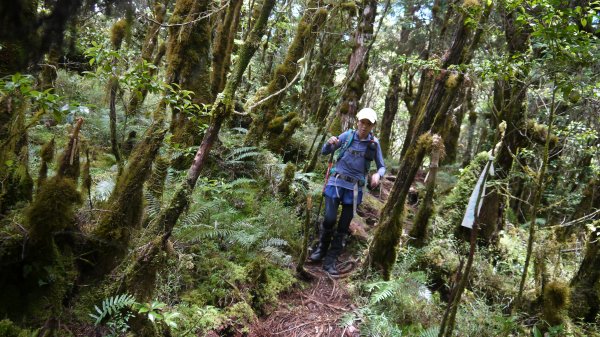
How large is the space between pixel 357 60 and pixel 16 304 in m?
8.20

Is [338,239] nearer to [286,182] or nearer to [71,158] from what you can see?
[286,182]

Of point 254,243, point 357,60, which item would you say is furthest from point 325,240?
point 357,60

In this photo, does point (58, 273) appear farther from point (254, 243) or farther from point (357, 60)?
point (357, 60)

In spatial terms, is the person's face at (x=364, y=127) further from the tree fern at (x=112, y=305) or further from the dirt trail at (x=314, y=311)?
the tree fern at (x=112, y=305)

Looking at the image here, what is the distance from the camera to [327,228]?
6027 mm

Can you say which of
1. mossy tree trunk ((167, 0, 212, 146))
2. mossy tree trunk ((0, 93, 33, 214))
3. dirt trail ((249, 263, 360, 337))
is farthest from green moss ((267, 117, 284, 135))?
mossy tree trunk ((0, 93, 33, 214))

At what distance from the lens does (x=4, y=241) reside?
2850 millimetres

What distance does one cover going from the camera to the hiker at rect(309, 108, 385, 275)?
232 inches

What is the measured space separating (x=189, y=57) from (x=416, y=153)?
13.1 feet

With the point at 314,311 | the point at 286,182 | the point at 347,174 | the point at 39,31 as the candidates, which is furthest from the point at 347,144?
the point at 39,31

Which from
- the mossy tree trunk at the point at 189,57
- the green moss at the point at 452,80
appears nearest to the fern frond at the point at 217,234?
the mossy tree trunk at the point at 189,57

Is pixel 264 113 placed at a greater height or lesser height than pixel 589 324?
greater

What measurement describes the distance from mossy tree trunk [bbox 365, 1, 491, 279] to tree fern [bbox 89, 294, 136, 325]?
11.8ft

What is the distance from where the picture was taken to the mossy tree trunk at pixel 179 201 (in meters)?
3.35
